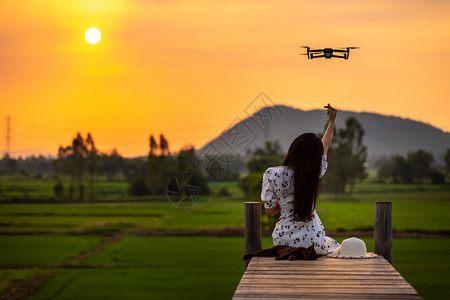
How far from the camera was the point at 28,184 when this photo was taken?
244 ft

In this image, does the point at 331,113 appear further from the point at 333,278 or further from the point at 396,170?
the point at 396,170

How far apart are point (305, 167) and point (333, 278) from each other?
980 mm

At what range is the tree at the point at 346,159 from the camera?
73000 millimetres

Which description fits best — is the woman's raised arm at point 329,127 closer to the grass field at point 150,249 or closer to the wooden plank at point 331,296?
the wooden plank at point 331,296

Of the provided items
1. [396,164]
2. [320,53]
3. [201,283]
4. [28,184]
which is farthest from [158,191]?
[320,53]

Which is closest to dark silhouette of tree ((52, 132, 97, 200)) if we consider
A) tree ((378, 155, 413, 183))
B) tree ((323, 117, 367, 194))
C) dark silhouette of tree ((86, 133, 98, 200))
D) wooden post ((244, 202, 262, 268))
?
dark silhouette of tree ((86, 133, 98, 200))

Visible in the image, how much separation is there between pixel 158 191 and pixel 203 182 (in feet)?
15.5

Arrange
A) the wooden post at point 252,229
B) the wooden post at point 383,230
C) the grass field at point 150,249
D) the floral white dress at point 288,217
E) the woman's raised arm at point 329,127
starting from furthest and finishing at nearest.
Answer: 1. the grass field at point 150,249
2. the wooden post at point 252,229
3. the wooden post at point 383,230
4. the woman's raised arm at point 329,127
5. the floral white dress at point 288,217

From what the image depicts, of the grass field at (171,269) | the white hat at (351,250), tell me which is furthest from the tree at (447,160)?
the white hat at (351,250)

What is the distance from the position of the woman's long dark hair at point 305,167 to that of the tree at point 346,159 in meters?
67.4

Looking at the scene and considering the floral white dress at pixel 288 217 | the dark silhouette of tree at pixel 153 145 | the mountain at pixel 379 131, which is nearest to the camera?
the floral white dress at pixel 288 217

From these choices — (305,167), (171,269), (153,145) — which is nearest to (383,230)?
(305,167)

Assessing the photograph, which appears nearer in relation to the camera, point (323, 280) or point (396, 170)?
point (323, 280)

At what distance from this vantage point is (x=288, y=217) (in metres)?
5.89
